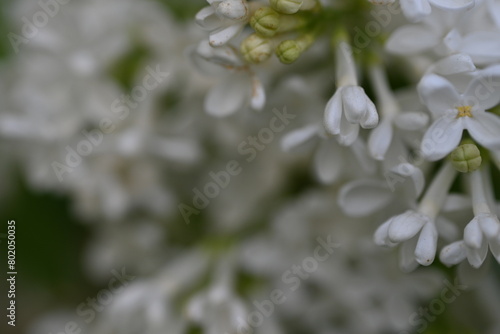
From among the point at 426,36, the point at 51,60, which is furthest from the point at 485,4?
the point at 51,60

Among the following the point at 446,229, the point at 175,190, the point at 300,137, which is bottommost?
the point at 175,190

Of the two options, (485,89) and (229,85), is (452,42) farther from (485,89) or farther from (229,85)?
(229,85)

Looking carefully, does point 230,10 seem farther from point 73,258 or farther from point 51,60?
point 73,258

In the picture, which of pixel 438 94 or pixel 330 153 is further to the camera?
pixel 330 153

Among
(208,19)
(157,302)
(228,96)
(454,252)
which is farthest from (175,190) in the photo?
(454,252)

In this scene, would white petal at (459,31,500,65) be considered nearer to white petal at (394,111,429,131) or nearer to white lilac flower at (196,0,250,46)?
white petal at (394,111,429,131)

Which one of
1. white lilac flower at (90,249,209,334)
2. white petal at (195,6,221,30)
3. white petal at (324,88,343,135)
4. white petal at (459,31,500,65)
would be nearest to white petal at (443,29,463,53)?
white petal at (459,31,500,65)

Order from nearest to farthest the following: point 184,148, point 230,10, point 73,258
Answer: point 230,10 → point 184,148 → point 73,258
